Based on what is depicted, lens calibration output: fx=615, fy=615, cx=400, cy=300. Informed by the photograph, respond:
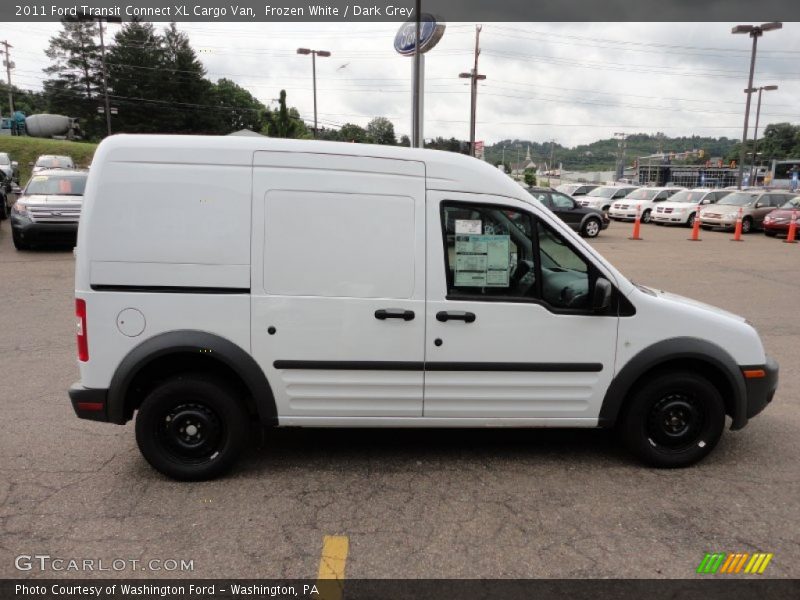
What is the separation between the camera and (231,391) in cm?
386

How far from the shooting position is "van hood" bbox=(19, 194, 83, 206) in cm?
1333

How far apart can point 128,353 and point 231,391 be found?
25.5 inches

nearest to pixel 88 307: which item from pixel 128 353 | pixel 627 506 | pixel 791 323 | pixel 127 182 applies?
pixel 128 353

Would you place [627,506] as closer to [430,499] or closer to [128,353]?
[430,499]

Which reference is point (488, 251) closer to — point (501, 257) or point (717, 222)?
point (501, 257)

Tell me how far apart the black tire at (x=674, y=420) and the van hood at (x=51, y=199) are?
1300cm

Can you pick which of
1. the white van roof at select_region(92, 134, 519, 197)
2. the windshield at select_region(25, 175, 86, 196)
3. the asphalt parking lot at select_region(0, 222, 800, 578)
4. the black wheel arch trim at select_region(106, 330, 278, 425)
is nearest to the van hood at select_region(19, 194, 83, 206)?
the windshield at select_region(25, 175, 86, 196)

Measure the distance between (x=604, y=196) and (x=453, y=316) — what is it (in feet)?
97.4

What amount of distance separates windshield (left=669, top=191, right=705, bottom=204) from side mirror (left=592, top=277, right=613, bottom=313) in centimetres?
2554

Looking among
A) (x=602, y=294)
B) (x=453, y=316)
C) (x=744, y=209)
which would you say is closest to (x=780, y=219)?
(x=744, y=209)

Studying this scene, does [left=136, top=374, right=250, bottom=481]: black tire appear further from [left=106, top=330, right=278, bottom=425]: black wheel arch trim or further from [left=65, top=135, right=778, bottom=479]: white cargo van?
[left=106, top=330, right=278, bottom=425]: black wheel arch trim

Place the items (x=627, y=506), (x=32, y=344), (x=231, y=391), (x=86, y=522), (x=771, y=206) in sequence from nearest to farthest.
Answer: (x=86, y=522) < (x=627, y=506) < (x=231, y=391) < (x=32, y=344) < (x=771, y=206)

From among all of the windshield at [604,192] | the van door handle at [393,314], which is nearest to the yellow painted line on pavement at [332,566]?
the van door handle at [393,314]

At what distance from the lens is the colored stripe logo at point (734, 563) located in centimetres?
301
